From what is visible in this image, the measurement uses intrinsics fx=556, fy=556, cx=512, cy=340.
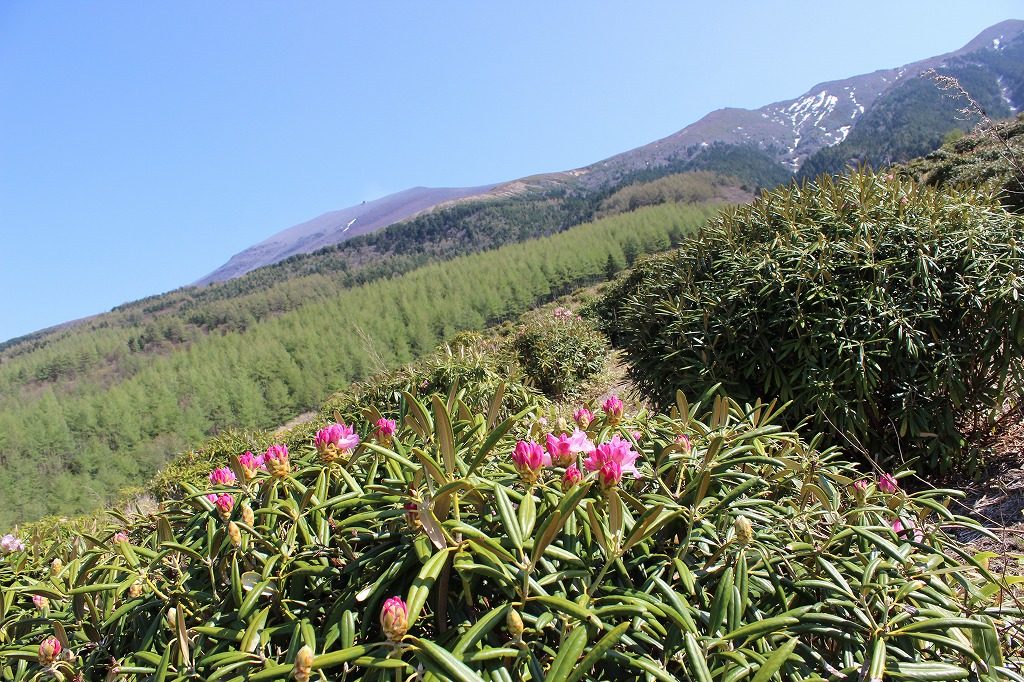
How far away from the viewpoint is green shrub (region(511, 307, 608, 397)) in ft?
31.2

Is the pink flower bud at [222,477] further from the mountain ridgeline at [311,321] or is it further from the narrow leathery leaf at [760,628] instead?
the mountain ridgeline at [311,321]

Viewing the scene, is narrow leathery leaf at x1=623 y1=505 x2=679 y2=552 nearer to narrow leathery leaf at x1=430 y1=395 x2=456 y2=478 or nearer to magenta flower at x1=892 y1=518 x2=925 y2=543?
narrow leathery leaf at x1=430 y1=395 x2=456 y2=478

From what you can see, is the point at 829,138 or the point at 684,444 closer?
the point at 684,444

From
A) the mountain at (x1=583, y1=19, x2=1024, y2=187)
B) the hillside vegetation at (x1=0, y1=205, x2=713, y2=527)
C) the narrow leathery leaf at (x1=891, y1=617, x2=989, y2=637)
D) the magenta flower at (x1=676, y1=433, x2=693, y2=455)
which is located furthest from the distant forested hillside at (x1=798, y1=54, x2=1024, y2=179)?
the narrow leathery leaf at (x1=891, y1=617, x2=989, y2=637)

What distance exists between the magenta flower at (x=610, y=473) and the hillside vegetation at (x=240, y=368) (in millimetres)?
23315

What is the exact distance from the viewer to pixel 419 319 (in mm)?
44594

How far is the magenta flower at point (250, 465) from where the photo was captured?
1241 mm

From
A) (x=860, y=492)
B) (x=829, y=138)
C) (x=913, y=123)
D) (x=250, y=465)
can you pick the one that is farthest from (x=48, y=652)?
(x=829, y=138)

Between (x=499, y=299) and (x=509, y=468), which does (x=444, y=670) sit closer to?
(x=509, y=468)

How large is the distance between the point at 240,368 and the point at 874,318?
142 ft

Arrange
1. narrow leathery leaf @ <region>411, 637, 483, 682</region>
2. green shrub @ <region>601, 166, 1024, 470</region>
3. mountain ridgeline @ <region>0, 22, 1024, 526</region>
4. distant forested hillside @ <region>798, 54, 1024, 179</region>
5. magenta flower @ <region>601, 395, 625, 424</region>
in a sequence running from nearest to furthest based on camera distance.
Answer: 1. narrow leathery leaf @ <region>411, 637, 483, 682</region>
2. magenta flower @ <region>601, 395, 625, 424</region>
3. green shrub @ <region>601, 166, 1024, 470</region>
4. mountain ridgeline @ <region>0, 22, 1024, 526</region>
5. distant forested hillside @ <region>798, 54, 1024, 179</region>

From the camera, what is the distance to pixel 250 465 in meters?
1.30

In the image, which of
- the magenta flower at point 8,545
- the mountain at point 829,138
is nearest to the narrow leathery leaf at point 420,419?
the magenta flower at point 8,545

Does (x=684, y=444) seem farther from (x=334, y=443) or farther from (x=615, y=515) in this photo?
(x=334, y=443)
